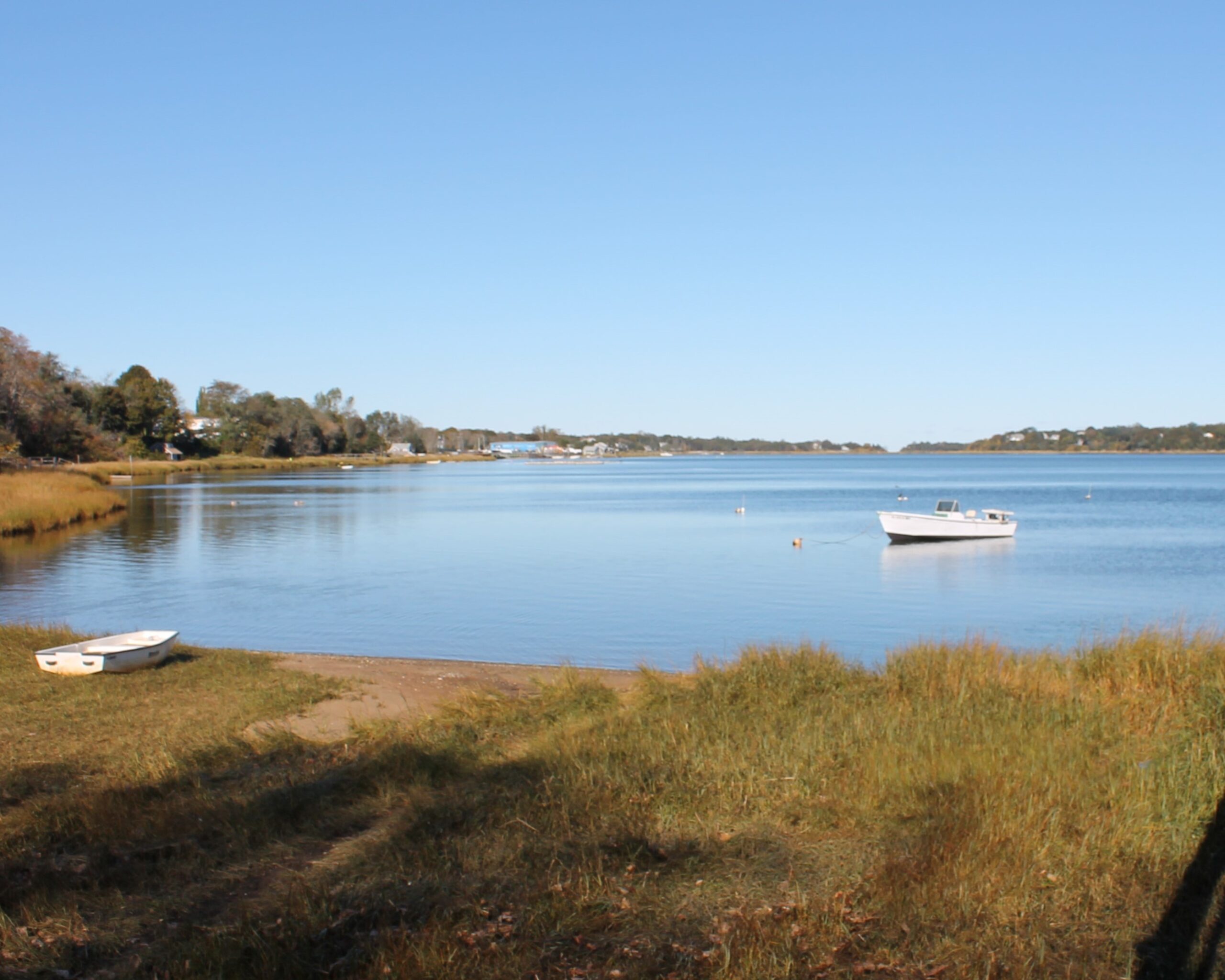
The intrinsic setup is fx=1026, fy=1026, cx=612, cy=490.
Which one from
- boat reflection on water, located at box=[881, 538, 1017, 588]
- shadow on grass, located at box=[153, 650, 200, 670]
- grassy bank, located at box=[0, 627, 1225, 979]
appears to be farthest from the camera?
boat reflection on water, located at box=[881, 538, 1017, 588]

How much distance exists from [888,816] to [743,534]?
4195 cm

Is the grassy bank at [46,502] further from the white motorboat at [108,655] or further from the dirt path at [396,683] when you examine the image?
the white motorboat at [108,655]

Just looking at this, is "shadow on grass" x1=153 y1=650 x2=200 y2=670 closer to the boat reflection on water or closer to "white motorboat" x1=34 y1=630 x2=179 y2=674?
"white motorboat" x1=34 y1=630 x2=179 y2=674

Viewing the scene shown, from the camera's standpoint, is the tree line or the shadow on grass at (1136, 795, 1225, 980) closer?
the shadow on grass at (1136, 795, 1225, 980)

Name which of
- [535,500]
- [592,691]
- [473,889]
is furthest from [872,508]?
[473,889]

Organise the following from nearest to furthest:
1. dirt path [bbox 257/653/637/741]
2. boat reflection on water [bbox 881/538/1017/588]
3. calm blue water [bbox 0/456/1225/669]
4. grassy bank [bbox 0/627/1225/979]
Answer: grassy bank [bbox 0/627/1225/979]
dirt path [bbox 257/653/637/741]
calm blue water [bbox 0/456/1225/669]
boat reflection on water [bbox 881/538/1017/588]

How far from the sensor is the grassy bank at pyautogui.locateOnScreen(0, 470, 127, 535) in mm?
45750

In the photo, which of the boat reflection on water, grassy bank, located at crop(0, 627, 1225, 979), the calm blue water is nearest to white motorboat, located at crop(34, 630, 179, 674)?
grassy bank, located at crop(0, 627, 1225, 979)

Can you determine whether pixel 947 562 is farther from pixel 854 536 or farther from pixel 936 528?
pixel 854 536

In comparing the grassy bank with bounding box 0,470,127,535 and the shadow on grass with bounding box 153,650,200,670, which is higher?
the grassy bank with bounding box 0,470,127,535

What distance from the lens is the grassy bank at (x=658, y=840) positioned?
5500 mm

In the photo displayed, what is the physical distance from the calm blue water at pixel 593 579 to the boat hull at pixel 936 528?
3.76 feet

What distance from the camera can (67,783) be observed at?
8.99 metres

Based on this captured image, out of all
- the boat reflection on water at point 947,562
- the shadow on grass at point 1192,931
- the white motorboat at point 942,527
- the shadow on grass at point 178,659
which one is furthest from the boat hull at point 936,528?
the shadow on grass at point 1192,931
